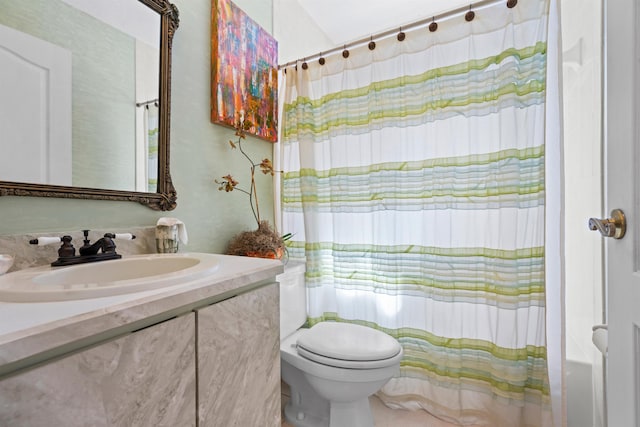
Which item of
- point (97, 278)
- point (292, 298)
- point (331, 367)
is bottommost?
point (331, 367)

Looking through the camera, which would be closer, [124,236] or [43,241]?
[43,241]

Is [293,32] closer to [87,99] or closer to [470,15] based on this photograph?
[470,15]

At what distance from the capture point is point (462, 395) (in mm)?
1431

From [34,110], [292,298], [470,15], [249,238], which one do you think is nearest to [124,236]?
[34,110]

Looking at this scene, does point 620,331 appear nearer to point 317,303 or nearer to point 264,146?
point 317,303

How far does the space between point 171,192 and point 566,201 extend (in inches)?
69.9

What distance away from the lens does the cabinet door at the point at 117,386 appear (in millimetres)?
402

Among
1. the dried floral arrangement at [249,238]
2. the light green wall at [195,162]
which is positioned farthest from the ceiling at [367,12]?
the dried floral arrangement at [249,238]

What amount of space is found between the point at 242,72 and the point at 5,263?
127 cm

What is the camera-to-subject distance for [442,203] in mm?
1456

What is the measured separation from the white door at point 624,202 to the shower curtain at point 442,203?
0.65 metres

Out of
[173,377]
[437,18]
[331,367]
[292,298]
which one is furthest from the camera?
[292,298]

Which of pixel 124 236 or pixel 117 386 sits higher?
pixel 124 236

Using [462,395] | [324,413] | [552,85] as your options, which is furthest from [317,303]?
[552,85]
